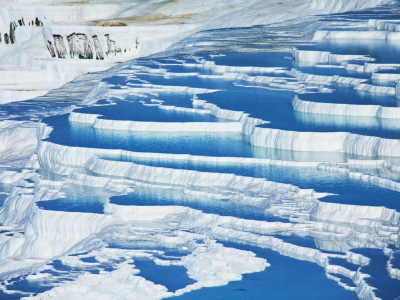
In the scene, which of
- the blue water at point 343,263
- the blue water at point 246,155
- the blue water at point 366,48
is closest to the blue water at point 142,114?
the blue water at point 246,155

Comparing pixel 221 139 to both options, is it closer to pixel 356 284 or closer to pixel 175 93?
pixel 175 93

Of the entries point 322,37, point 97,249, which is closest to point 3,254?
point 97,249

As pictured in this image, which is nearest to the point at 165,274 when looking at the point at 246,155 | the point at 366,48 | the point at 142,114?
the point at 246,155

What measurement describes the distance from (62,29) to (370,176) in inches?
711

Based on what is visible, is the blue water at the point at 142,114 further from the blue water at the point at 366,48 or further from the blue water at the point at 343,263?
the blue water at the point at 343,263

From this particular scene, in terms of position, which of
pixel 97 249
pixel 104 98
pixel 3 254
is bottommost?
pixel 3 254

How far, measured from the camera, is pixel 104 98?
13.2 meters

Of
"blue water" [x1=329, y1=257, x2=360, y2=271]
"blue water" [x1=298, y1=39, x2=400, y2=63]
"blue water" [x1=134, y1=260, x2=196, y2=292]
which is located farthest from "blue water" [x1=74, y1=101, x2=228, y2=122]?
"blue water" [x1=329, y1=257, x2=360, y2=271]

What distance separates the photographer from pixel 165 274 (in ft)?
19.1

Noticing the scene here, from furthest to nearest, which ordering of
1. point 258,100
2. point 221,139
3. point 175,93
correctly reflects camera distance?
point 175,93 → point 258,100 → point 221,139

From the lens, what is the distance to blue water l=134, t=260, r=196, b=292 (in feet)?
18.3

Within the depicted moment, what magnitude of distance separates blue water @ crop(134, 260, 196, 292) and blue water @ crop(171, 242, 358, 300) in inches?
8.5

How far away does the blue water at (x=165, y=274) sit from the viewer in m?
5.59

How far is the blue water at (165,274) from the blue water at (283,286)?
0.71 ft
